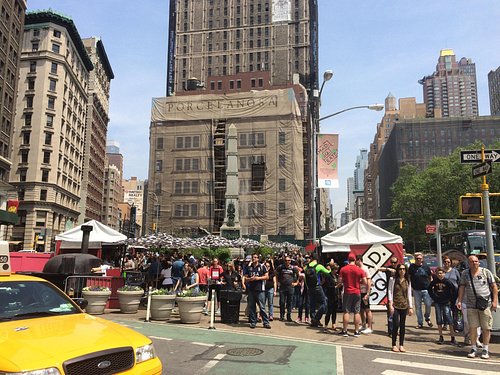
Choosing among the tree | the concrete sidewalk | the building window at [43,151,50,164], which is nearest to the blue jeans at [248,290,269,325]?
the concrete sidewalk

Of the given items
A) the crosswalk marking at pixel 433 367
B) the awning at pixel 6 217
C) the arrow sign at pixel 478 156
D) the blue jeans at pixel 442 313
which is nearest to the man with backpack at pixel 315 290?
the blue jeans at pixel 442 313

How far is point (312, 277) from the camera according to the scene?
12172mm

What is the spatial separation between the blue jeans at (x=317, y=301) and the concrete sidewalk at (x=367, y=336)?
0.40 meters

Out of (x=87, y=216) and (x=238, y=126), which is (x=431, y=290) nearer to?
(x=238, y=126)

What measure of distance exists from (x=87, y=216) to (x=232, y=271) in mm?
83167

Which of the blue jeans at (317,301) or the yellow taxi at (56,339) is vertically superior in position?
the yellow taxi at (56,339)

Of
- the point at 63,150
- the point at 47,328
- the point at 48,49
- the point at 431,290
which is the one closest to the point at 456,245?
the point at 431,290

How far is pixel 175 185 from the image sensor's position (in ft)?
215

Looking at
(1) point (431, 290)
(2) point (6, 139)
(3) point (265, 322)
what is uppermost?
(2) point (6, 139)

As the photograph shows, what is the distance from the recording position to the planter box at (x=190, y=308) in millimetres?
11938

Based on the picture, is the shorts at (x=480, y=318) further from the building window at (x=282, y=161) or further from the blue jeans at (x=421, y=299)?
the building window at (x=282, y=161)

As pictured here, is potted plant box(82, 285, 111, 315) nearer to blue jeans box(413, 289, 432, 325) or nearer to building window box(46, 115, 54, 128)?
blue jeans box(413, 289, 432, 325)

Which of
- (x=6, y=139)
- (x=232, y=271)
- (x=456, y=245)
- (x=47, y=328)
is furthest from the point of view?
(x=6, y=139)

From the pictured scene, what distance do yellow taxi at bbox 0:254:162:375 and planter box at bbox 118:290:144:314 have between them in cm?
788
